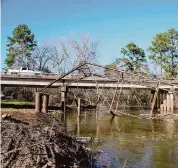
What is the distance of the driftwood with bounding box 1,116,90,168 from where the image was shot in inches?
326

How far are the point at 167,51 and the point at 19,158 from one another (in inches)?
Answer: 2333

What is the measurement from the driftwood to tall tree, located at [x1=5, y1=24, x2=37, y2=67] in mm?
64905

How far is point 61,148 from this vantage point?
9.87 metres

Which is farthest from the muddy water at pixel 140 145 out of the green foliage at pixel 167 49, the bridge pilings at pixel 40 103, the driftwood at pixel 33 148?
the green foliage at pixel 167 49

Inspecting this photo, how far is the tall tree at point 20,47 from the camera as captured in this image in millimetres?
73312

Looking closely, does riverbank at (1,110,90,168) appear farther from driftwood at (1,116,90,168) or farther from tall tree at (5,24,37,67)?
tall tree at (5,24,37,67)

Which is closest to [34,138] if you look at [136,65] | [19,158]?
[19,158]

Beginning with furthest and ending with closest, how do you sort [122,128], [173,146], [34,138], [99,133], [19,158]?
[122,128] < [99,133] < [173,146] < [34,138] < [19,158]

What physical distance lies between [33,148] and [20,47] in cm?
6753

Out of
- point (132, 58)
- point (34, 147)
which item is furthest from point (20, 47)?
point (34, 147)

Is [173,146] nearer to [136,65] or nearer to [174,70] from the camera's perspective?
[174,70]

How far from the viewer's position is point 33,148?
8727 millimetres

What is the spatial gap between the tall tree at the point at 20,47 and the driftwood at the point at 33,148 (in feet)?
213

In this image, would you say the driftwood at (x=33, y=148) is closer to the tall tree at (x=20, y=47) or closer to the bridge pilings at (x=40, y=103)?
the bridge pilings at (x=40, y=103)
